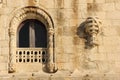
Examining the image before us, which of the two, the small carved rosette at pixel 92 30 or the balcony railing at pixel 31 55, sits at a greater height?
the small carved rosette at pixel 92 30

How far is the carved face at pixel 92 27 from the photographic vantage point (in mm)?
21859

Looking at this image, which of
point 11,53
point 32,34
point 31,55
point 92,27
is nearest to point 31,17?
point 32,34

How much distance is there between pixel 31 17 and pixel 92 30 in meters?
2.40

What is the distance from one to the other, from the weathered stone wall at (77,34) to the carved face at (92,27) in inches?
11.4

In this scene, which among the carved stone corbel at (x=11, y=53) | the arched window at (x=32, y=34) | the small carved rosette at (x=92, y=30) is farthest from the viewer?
the arched window at (x=32, y=34)

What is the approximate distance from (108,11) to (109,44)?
4.16 ft

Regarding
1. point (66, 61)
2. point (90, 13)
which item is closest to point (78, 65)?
point (66, 61)

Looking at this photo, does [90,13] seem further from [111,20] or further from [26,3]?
[26,3]

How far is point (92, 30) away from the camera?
2184 cm

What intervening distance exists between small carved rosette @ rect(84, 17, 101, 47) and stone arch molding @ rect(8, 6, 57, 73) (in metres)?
1.29

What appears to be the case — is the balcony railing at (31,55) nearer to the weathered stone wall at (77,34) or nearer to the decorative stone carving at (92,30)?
the weathered stone wall at (77,34)

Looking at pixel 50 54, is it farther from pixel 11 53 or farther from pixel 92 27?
pixel 92 27

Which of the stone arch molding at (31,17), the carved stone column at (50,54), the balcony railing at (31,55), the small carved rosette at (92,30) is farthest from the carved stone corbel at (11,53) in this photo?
the small carved rosette at (92,30)

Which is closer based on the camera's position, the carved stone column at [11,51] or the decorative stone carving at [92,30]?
the carved stone column at [11,51]
